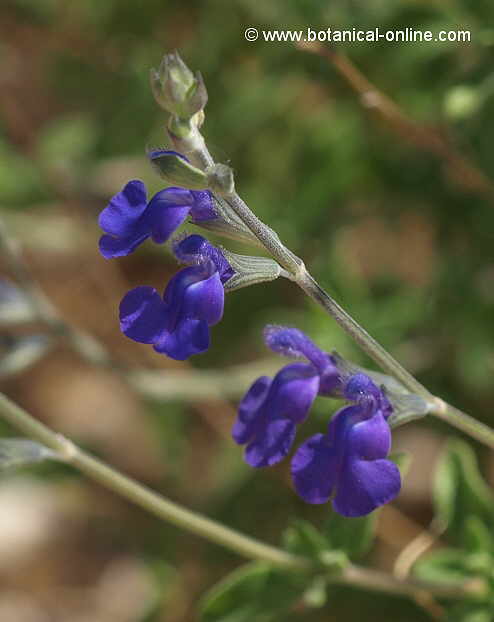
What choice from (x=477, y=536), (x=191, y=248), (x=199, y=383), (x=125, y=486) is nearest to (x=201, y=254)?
(x=191, y=248)

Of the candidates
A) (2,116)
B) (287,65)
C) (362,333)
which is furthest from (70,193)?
(362,333)

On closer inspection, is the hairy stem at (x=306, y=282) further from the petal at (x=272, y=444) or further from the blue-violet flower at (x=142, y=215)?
the petal at (x=272, y=444)

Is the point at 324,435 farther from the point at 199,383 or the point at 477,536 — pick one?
the point at 199,383

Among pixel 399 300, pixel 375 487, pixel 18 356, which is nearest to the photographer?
pixel 375 487

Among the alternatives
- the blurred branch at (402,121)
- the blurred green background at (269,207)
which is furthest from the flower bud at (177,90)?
the blurred green background at (269,207)

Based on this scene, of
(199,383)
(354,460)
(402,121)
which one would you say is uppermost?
(402,121)

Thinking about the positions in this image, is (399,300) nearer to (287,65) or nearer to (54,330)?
(287,65)
